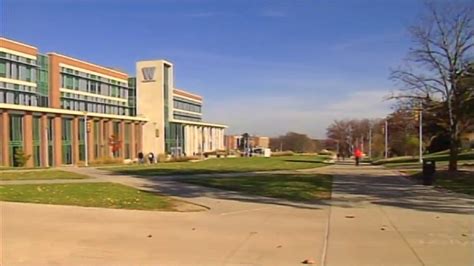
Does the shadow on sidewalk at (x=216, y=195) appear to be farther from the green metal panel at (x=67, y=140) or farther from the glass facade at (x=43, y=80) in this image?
the glass facade at (x=43, y=80)

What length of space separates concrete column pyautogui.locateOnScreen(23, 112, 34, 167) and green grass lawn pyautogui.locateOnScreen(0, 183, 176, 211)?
4191 centimetres

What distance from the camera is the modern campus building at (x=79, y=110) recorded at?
197 ft

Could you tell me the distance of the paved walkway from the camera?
7.50 meters

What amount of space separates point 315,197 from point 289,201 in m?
1.38

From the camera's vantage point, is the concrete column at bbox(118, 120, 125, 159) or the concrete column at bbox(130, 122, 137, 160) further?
the concrete column at bbox(130, 122, 137, 160)

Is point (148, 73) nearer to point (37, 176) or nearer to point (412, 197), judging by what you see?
point (37, 176)

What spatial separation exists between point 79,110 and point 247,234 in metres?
78.8

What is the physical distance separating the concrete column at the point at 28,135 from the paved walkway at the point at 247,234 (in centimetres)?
4739

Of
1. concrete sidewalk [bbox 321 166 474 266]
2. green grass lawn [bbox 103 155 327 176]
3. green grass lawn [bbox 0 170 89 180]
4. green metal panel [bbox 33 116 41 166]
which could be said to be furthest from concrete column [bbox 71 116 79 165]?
concrete sidewalk [bbox 321 166 474 266]

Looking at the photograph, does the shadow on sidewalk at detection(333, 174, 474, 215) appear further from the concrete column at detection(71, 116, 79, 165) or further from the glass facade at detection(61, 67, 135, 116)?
the glass facade at detection(61, 67, 135, 116)

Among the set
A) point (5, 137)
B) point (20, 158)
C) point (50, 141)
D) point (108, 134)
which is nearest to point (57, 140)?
point (50, 141)

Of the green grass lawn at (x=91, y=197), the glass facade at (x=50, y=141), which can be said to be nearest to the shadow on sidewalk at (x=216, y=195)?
the green grass lawn at (x=91, y=197)

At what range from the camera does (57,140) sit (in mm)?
64062

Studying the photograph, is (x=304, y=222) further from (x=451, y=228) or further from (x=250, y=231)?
(x=451, y=228)
